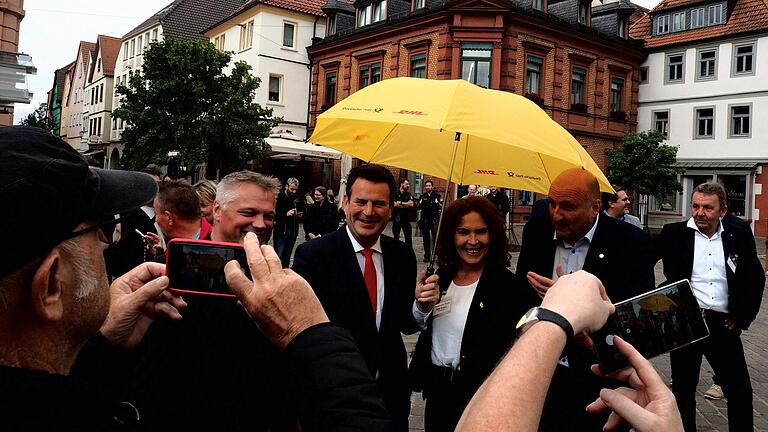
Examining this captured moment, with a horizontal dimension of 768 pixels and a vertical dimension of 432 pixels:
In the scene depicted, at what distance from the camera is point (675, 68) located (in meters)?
30.2

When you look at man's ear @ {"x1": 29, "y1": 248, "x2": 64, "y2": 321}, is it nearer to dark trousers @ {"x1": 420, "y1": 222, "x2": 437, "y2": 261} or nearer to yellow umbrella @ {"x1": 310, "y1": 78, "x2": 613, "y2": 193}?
yellow umbrella @ {"x1": 310, "y1": 78, "x2": 613, "y2": 193}

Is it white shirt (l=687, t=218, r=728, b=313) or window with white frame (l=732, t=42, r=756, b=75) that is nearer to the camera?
white shirt (l=687, t=218, r=728, b=313)

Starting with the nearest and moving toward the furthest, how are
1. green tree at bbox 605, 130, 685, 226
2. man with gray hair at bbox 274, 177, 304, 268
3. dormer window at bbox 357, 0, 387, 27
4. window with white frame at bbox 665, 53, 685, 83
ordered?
1. man with gray hair at bbox 274, 177, 304, 268
2. green tree at bbox 605, 130, 685, 226
3. dormer window at bbox 357, 0, 387, 27
4. window with white frame at bbox 665, 53, 685, 83

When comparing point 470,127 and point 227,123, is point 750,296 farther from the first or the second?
point 227,123

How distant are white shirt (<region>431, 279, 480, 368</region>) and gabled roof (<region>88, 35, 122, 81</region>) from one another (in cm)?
5561

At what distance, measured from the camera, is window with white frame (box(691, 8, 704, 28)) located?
30.0 metres

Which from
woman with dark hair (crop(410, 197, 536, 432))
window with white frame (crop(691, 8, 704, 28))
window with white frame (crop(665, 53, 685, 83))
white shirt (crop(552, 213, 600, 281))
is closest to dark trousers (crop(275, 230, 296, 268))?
woman with dark hair (crop(410, 197, 536, 432))

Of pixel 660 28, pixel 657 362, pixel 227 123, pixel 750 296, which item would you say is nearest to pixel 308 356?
pixel 750 296

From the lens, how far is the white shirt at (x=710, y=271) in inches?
186

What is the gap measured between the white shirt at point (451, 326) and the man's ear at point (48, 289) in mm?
2563

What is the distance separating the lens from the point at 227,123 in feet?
83.8

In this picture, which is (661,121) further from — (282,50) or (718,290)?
(718,290)

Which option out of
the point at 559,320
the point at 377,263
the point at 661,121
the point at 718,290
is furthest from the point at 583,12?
the point at 559,320

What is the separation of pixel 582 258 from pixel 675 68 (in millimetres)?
30708
